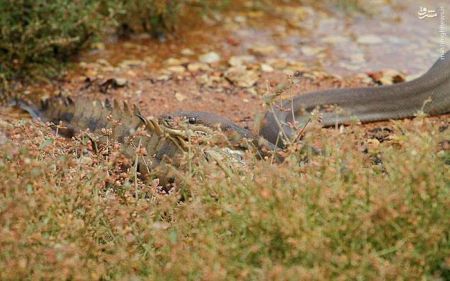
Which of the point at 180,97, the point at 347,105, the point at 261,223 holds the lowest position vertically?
the point at 180,97

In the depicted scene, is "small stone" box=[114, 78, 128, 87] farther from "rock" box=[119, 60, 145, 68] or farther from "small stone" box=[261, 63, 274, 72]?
"small stone" box=[261, 63, 274, 72]

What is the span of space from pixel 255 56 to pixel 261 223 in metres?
4.05

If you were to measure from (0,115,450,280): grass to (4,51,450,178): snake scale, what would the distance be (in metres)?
0.95

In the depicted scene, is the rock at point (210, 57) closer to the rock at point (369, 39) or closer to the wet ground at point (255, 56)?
the wet ground at point (255, 56)

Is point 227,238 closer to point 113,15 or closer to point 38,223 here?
point 38,223

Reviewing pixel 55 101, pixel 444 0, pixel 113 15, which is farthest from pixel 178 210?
pixel 444 0

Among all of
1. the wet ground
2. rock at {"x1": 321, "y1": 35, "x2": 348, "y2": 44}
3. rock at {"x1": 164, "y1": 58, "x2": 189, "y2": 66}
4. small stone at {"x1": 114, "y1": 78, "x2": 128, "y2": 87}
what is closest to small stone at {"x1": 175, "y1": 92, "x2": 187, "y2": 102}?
the wet ground

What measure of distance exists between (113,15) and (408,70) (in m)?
2.10

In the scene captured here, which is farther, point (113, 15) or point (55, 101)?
point (113, 15)

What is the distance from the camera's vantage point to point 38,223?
3.09 metres

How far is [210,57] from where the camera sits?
6.72m

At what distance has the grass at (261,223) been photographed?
9.07 feet

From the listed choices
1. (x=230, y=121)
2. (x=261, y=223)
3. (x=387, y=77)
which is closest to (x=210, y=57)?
(x=387, y=77)

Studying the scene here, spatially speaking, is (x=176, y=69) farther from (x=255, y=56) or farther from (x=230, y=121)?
(x=230, y=121)
